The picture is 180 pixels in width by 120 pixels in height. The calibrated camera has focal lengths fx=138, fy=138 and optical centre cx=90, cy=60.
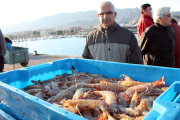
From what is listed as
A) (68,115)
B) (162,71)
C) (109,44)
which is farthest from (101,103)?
(109,44)

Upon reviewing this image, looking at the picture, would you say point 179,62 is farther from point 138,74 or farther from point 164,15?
point 138,74

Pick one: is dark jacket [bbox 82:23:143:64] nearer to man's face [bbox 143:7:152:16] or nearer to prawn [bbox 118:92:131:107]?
prawn [bbox 118:92:131:107]

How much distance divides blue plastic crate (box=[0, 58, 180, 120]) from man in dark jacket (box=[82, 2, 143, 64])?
20.3 inches

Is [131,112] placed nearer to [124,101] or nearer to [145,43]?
[124,101]

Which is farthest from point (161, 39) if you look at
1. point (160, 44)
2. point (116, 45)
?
point (116, 45)

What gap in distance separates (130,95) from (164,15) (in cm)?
226

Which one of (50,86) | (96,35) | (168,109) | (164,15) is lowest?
(50,86)

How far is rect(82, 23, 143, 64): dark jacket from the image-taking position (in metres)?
2.88

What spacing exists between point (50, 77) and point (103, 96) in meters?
1.28

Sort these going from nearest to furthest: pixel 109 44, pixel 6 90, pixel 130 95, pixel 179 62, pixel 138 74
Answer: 1. pixel 6 90
2. pixel 130 95
3. pixel 138 74
4. pixel 109 44
5. pixel 179 62

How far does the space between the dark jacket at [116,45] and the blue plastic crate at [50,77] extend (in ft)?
1.65

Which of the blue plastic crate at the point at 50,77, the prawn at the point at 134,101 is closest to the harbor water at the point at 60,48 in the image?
the blue plastic crate at the point at 50,77

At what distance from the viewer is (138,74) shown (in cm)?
218

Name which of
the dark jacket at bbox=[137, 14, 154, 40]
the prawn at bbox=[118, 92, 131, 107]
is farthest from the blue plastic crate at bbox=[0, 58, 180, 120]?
the dark jacket at bbox=[137, 14, 154, 40]
